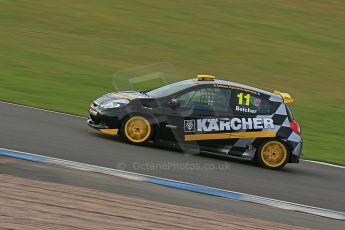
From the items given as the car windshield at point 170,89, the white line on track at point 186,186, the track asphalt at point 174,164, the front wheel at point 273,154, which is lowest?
the white line on track at point 186,186

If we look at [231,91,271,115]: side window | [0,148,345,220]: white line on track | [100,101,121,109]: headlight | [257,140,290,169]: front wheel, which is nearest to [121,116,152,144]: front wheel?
[100,101,121,109]: headlight

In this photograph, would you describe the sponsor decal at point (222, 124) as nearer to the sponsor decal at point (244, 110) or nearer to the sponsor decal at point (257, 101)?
the sponsor decal at point (244, 110)

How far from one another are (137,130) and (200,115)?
4.09ft

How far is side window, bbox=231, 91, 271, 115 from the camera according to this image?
13218 millimetres

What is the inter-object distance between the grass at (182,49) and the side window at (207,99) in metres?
3.04

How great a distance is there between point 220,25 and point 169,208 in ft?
68.8

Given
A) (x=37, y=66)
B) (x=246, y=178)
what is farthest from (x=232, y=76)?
(x=246, y=178)

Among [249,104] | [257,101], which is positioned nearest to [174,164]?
[249,104]

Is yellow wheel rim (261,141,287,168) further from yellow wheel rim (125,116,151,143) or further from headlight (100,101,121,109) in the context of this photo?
headlight (100,101,121,109)

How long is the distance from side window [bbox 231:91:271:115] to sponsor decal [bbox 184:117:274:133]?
0.17 metres

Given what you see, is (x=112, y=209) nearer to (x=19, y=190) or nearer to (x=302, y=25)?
(x=19, y=190)

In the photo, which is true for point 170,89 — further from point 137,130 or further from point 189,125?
point 137,130

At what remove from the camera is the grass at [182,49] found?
1847cm

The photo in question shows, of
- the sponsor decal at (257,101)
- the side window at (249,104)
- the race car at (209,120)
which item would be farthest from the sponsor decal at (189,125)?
the sponsor decal at (257,101)
